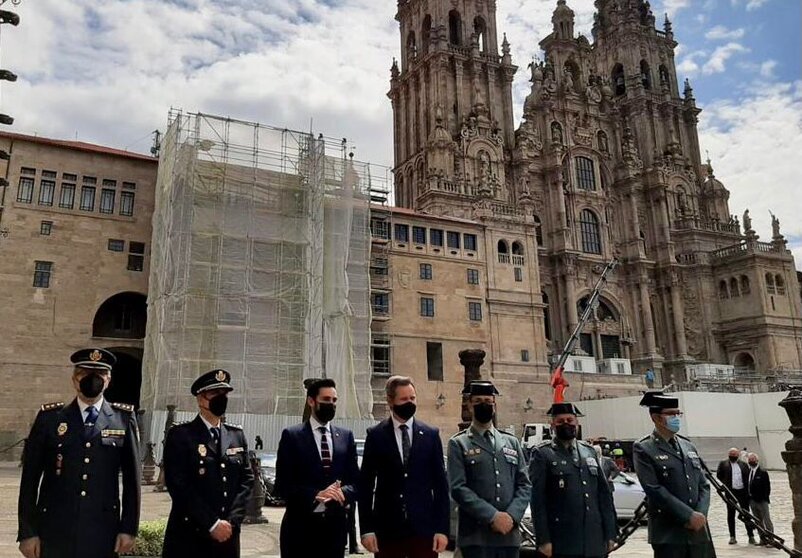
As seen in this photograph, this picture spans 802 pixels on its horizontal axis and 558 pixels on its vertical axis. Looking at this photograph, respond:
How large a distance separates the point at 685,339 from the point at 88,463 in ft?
189

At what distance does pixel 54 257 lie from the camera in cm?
3231

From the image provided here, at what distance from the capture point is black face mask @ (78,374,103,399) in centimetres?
600

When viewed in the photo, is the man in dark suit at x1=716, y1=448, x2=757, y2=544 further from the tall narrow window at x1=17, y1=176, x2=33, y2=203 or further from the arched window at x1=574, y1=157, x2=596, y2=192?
the arched window at x1=574, y1=157, x2=596, y2=192

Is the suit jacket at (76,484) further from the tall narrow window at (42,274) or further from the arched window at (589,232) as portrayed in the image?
the arched window at (589,232)

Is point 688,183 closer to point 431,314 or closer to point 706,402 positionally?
point 706,402

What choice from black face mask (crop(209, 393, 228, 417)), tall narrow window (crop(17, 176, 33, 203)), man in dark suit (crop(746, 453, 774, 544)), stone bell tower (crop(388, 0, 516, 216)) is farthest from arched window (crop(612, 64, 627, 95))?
black face mask (crop(209, 393, 228, 417))

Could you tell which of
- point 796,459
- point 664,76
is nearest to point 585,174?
point 664,76

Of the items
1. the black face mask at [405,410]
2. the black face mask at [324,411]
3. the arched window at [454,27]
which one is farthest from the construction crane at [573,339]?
the black face mask at [324,411]

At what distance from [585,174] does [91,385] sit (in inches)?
2223

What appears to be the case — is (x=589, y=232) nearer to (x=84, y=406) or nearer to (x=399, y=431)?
(x=399, y=431)

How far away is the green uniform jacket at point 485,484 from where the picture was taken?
20.6 feet

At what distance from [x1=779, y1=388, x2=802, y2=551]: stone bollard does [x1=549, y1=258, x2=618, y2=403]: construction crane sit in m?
28.8

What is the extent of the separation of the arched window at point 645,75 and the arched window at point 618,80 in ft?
6.23

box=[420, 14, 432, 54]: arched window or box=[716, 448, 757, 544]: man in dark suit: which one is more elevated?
box=[420, 14, 432, 54]: arched window
